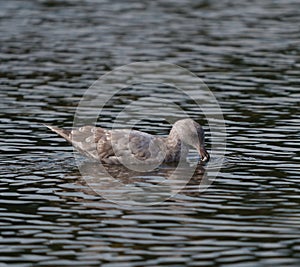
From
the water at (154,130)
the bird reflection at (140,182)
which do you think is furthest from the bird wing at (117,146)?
the water at (154,130)

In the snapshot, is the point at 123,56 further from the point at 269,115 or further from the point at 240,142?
the point at 240,142

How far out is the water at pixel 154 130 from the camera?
11984mm

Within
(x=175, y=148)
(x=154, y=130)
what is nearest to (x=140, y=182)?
(x=175, y=148)

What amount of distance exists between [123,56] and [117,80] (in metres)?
3.00

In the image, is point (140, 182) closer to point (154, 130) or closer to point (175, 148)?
point (175, 148)

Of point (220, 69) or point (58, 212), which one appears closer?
point (58, 212)

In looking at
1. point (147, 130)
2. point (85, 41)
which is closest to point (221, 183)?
point (147, 130)

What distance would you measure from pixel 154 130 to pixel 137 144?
2605 mm

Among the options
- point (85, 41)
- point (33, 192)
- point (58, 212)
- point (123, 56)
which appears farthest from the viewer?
point (85, 41)

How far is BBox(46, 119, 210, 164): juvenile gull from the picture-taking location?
16.7 m

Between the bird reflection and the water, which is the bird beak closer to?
the bird reflection

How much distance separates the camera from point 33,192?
14570 millimetres

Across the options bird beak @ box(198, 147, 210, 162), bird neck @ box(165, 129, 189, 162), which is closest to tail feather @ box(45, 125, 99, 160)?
bird neck @ box(165, 129, 189, 162)

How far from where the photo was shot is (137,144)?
16.7m
